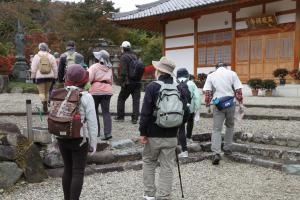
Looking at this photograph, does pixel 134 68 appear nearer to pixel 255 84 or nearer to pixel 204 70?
pixel 255 84

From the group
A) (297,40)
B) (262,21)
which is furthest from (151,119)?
(262,21)

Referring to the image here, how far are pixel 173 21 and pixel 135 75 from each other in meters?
13.1

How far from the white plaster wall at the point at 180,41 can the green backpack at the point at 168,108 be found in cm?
1611

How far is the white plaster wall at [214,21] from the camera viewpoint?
18.4m

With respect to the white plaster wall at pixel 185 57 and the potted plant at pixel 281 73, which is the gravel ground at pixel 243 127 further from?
the white plaster wall at pixel 185 57

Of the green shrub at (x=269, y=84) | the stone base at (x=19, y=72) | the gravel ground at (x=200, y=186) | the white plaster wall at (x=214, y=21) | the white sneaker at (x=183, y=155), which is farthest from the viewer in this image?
the stone base at (x=19, y=72)

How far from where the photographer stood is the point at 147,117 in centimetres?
439

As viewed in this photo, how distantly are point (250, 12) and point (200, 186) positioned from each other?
1358 centimetres

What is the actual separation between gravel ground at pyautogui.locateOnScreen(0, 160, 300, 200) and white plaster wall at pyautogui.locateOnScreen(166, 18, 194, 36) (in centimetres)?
1462

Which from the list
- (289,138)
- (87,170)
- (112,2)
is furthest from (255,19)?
(112,2)

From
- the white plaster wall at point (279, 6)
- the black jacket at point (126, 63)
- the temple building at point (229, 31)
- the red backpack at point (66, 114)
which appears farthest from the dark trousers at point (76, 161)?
the white plaster wall at point (279, 6)

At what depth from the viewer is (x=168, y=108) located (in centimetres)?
432

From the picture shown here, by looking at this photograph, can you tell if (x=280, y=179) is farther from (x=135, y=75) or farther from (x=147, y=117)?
(x=135, y=75)

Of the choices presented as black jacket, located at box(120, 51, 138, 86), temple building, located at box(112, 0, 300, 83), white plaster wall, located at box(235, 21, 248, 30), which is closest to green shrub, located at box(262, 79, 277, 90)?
temple building, located at box(112, 0, 300, 83)
